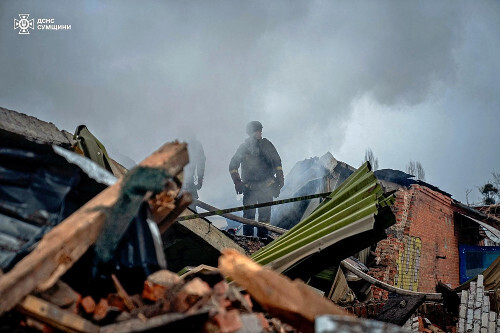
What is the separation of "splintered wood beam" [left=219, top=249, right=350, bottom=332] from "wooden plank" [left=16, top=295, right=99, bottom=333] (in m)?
0.65

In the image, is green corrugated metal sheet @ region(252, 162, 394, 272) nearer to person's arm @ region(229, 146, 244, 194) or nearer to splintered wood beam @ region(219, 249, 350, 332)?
splintered wood beam @ region(219, 249, 350, 332)

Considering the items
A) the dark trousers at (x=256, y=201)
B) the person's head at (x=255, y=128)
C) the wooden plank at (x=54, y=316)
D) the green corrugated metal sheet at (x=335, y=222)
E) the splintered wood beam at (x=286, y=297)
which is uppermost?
the person's head at (x=255, y=128)

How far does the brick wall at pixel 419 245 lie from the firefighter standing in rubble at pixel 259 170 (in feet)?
12.7

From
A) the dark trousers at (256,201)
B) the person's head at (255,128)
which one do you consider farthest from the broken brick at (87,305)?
the person's head at (255,128)

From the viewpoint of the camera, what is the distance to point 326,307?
1.50 m

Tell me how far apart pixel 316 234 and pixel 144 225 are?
1685 millimetres

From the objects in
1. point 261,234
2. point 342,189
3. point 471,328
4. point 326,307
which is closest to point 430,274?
point 471,328

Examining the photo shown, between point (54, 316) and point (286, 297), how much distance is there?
0.90m

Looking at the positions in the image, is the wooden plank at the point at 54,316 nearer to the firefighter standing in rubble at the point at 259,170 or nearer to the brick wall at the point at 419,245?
the firefighter standing in rubble at the point at 259,170

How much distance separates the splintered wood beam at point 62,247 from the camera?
1.28 metres

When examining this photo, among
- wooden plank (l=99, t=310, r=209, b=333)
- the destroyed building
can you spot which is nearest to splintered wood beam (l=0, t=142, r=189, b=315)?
the destroyed building

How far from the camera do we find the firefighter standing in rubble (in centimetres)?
714

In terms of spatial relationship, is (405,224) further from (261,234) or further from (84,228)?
(84,228)

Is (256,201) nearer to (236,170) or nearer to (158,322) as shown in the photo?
(236,170)
